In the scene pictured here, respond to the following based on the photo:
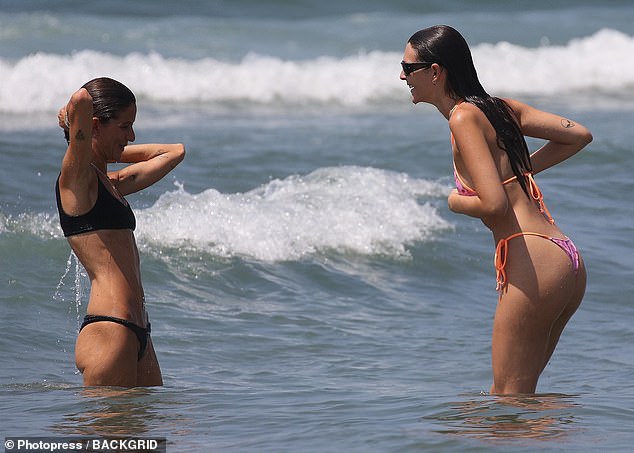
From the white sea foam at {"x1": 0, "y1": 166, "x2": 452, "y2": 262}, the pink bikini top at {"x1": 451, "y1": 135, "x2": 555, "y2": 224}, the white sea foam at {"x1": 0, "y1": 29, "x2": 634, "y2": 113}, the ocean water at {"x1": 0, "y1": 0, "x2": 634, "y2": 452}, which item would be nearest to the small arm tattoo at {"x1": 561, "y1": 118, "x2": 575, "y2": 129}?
the pink bikini top at {"x1": 451, "y1": 135, "x2": 555, "y2": 224}

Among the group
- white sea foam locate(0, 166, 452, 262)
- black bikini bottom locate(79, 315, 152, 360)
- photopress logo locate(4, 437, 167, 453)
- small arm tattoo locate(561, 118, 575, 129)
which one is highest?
small arm tattoo locate(561, 118, 575, 129)

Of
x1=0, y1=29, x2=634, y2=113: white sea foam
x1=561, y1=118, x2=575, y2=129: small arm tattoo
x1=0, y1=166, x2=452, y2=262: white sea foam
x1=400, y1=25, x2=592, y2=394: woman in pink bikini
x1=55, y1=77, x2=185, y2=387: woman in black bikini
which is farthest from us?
x1=0, y1=29, x2=634, y2=113: white sea foam

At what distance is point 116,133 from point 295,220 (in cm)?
506

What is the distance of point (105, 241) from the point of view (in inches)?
187

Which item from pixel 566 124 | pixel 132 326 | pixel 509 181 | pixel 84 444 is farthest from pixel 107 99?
pixel 566 124

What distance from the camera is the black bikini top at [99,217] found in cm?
472

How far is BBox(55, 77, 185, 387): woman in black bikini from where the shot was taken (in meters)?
4.71

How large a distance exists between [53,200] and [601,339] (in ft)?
16.3

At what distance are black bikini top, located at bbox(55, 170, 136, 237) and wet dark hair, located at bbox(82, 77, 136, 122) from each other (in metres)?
0.26

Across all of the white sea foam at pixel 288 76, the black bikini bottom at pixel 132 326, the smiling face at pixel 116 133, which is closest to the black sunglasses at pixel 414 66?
the smiling face at pixel 116 133

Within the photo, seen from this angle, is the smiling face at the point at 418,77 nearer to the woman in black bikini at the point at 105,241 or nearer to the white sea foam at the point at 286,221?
the woman in black bikini at the point at 105,241

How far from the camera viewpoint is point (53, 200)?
1004cm

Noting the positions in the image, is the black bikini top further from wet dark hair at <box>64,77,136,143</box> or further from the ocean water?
the ocean water

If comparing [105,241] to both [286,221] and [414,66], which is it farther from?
[286,221]
